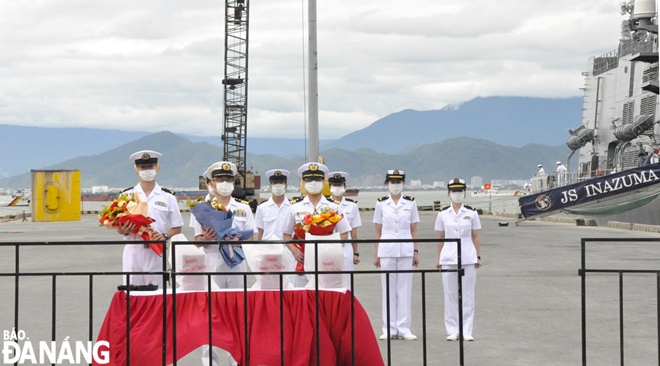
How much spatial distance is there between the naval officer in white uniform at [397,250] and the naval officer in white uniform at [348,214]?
291 mm

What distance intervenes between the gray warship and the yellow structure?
2230cm

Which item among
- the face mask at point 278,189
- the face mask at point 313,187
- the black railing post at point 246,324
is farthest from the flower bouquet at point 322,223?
the face mask at point 278,189

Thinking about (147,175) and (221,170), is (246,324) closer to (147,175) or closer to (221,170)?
(147,175)

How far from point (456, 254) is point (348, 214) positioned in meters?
1.35

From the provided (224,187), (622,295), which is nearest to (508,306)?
(622,295)

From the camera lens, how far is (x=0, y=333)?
375 inches

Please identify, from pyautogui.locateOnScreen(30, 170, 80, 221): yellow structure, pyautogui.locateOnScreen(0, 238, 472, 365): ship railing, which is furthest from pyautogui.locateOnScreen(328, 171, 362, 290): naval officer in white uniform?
pyautogui.locateOnScreen(30, 170, 80, 221): yellow structure

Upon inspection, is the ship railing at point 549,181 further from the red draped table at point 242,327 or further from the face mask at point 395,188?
the red draped table at point 242,327

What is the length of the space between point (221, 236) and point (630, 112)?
42779 millimetres

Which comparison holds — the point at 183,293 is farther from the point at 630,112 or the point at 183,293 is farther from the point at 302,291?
the point at 630,112

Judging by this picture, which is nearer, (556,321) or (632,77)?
(556,321)

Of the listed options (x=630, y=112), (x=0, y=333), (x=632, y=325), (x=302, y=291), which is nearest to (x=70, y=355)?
(x=0, y=333)

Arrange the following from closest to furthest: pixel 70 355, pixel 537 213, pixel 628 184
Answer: pixel 70 355
pixel 628 184
pixel 537 213

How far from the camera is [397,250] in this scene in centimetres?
972
